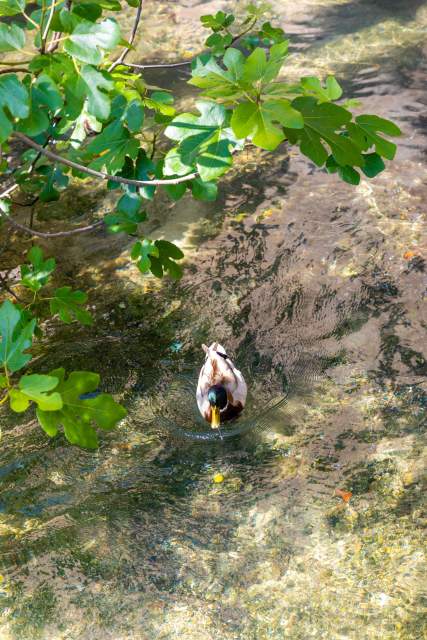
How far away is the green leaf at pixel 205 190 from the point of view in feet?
9.82

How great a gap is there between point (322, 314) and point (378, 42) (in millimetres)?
4531

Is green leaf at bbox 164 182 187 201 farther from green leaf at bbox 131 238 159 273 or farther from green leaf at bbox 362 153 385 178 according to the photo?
green leaf at bbox 362 153 385 178

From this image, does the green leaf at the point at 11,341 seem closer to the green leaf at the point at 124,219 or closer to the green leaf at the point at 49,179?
the green leaf at the point at 124,219

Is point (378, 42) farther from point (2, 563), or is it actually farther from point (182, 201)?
point (2, 563)

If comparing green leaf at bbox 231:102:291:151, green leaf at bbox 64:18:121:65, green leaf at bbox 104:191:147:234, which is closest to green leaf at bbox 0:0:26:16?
green leaf at bbox 64:18:121:65

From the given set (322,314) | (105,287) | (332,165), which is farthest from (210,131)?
(105,287)

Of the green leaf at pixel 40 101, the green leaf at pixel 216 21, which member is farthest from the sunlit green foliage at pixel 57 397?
the green leaf at pixel 216 21

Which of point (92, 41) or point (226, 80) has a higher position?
point (92, 41)

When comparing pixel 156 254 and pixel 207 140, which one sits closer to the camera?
pixel 207 140

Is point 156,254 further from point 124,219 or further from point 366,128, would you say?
point 366,128

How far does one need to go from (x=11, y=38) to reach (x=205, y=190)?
3.29 feet

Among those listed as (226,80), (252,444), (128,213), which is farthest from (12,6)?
(252,444)

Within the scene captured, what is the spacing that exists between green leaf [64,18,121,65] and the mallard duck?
251cm

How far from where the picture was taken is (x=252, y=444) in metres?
4.50
